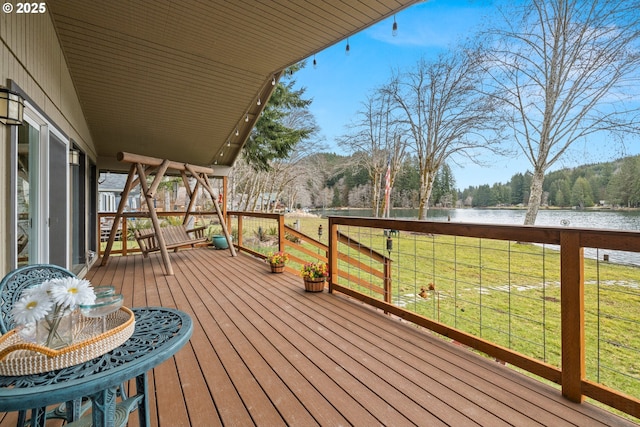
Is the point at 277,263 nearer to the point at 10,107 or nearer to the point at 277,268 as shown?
the point at 277,268

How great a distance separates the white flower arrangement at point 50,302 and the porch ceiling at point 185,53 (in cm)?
340

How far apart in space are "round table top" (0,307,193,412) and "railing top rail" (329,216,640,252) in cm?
195

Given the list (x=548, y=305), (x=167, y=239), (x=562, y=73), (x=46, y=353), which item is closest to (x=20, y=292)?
(x=46, y=353)

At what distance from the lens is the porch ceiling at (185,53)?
3381mm

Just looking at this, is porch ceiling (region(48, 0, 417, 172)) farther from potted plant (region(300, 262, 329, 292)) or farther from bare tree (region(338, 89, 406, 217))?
bare tree (region(338, 89, 406, 217))


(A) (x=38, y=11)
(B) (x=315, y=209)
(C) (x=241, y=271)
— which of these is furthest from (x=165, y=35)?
(B) (x=315, y=209)

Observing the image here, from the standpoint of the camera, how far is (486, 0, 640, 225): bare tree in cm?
805

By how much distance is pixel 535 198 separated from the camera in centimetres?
984

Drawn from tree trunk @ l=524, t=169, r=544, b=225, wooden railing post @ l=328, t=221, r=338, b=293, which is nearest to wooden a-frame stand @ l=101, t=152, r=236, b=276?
wooden railing post @ l=328, t=221, r=338, b=293

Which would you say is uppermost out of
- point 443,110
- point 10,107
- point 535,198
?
point 443,110

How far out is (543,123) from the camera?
972 centimetres

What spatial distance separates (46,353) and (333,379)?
4.83ft

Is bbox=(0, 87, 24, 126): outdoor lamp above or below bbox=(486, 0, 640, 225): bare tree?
below

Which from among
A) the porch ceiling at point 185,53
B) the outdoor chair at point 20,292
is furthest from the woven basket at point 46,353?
the porch ceiling at point 185,53
